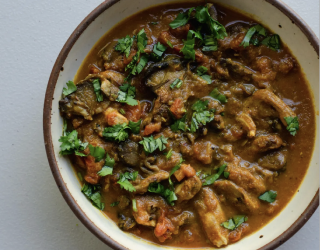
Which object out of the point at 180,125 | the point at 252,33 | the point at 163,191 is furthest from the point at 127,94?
the point at 252,33

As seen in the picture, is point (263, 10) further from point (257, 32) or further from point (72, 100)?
point (72, 100)

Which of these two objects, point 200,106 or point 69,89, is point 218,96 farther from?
point 69,89

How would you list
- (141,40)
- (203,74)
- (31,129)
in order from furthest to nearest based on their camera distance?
(31,129) → (203,74) → (141,40)

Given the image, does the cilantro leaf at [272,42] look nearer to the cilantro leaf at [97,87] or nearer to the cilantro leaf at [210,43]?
the cilantro leaf at [210,43]

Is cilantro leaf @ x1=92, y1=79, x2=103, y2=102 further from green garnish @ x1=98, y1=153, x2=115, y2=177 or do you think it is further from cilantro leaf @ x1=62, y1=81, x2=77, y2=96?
green garnish @ x1=98, y1=153, x2=115, y2=177

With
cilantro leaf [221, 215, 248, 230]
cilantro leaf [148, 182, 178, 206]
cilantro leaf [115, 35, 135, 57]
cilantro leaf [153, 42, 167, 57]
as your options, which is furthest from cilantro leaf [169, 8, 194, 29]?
cilantro leaf [221, 215, 248, 230]

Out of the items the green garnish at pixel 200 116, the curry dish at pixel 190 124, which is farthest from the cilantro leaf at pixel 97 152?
the green garnish at pixel 200 116
